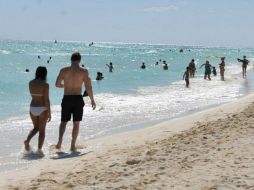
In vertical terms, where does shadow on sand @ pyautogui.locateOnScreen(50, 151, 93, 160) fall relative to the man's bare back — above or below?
below

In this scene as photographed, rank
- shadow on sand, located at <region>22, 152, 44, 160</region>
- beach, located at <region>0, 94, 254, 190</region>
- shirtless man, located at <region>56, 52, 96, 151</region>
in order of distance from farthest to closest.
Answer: shirtless man, located at <region>56, 52, 96, 151</region>
shadow on sand, located at <region>22, 152, 44, 160</region>
beach, located at <region>0, 94, 254, 190</region>

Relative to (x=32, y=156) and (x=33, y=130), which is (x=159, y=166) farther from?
(x=33, y=130)

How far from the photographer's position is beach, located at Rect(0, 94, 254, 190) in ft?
16.9

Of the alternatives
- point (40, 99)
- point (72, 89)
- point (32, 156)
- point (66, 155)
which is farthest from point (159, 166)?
point (40, 99)

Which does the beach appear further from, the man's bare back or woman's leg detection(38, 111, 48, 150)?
the man's bare back

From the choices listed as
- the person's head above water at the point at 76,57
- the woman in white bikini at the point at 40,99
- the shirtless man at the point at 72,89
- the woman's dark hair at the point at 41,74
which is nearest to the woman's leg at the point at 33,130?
the woman in white bikini at the point at 40,99

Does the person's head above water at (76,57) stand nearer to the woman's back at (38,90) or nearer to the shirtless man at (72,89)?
the shirtless man at (72,89)

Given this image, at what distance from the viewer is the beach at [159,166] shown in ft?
16.9

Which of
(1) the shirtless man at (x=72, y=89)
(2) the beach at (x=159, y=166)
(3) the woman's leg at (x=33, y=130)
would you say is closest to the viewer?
(2) the beach at (x=159, y=166)

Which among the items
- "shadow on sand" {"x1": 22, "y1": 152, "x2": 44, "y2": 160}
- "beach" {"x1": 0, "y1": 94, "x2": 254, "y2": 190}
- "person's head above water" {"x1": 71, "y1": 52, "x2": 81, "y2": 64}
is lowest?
"shadow on sand" {"x1": 22, "y1": 152, "x2": 44, "y2": 160}

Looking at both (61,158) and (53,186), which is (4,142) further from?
(53,186)

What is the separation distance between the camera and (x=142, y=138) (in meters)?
8.52

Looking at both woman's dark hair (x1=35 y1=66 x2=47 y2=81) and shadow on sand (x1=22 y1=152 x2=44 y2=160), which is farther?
woman's dark hair (x1=35 y1=66 x2=47 y2=81)

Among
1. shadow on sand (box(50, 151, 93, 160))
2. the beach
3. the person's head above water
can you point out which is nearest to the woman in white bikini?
shadow on sand (box(50, 151, 93, 160))
